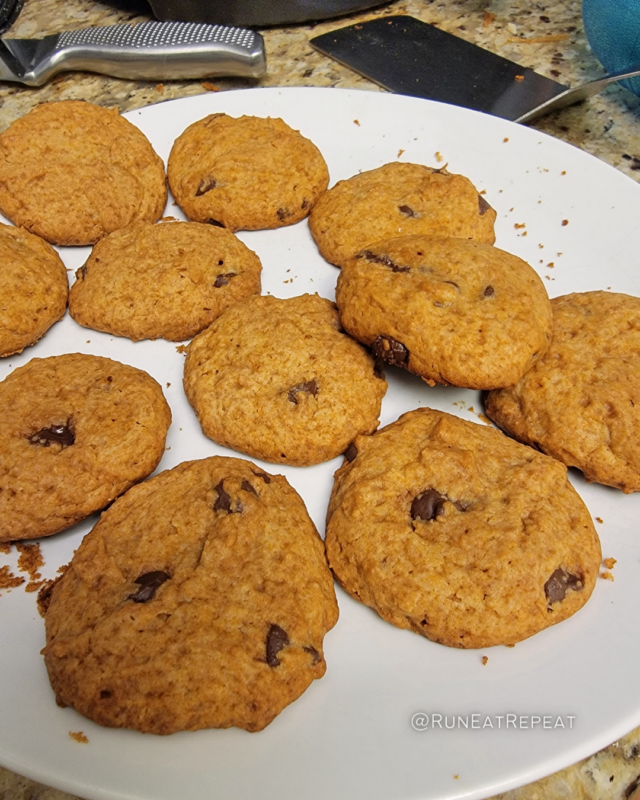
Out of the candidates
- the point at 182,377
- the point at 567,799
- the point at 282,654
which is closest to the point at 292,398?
the point at 182,377

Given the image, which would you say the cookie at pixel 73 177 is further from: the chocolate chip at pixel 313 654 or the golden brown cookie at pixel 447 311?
the chocolate chip at pixel 313 654

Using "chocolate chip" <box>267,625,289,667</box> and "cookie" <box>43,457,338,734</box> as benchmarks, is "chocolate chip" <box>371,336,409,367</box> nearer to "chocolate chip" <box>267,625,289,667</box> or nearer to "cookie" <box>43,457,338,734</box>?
"cookie" <box>43,457,338,734</box>

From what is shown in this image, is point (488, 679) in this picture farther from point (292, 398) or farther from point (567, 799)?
point (292, 398)

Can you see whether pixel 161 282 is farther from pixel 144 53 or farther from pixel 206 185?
pixel 144 53

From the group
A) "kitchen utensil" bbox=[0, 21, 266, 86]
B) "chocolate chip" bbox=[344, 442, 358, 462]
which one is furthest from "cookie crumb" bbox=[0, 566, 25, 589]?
"kitchen utensil" bbox=[0, 21, 266, 86]

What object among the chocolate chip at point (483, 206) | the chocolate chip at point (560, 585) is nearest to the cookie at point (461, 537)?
the chocolate chip at point (560, 585)

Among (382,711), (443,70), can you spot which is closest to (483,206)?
(443,70)
